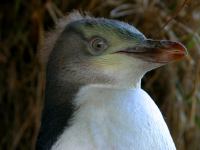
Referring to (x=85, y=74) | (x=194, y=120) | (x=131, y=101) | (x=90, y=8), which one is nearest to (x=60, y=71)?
(x=85, y=74)

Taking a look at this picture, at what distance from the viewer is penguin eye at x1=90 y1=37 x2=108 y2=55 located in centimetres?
138

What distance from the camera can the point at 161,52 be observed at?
1354 millimetres

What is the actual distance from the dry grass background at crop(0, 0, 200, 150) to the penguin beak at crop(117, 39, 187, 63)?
45cm

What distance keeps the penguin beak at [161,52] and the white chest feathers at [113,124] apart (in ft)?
0.23

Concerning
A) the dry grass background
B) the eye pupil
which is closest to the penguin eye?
the eye pupil

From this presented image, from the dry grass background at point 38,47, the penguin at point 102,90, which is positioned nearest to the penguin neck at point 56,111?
the penguin at point 102,90

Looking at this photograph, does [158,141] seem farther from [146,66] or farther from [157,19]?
[157,19]

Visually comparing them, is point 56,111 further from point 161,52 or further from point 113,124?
point 161,52

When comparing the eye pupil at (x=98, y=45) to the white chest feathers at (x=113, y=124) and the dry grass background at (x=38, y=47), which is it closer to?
the white chest feathers at (x=113, y=124)

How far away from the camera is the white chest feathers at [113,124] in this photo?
1.30 meters

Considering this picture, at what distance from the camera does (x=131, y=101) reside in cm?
134

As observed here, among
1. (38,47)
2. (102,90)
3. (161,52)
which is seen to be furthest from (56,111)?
(38,47)

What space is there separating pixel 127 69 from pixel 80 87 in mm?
101

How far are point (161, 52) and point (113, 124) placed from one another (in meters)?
0.17
